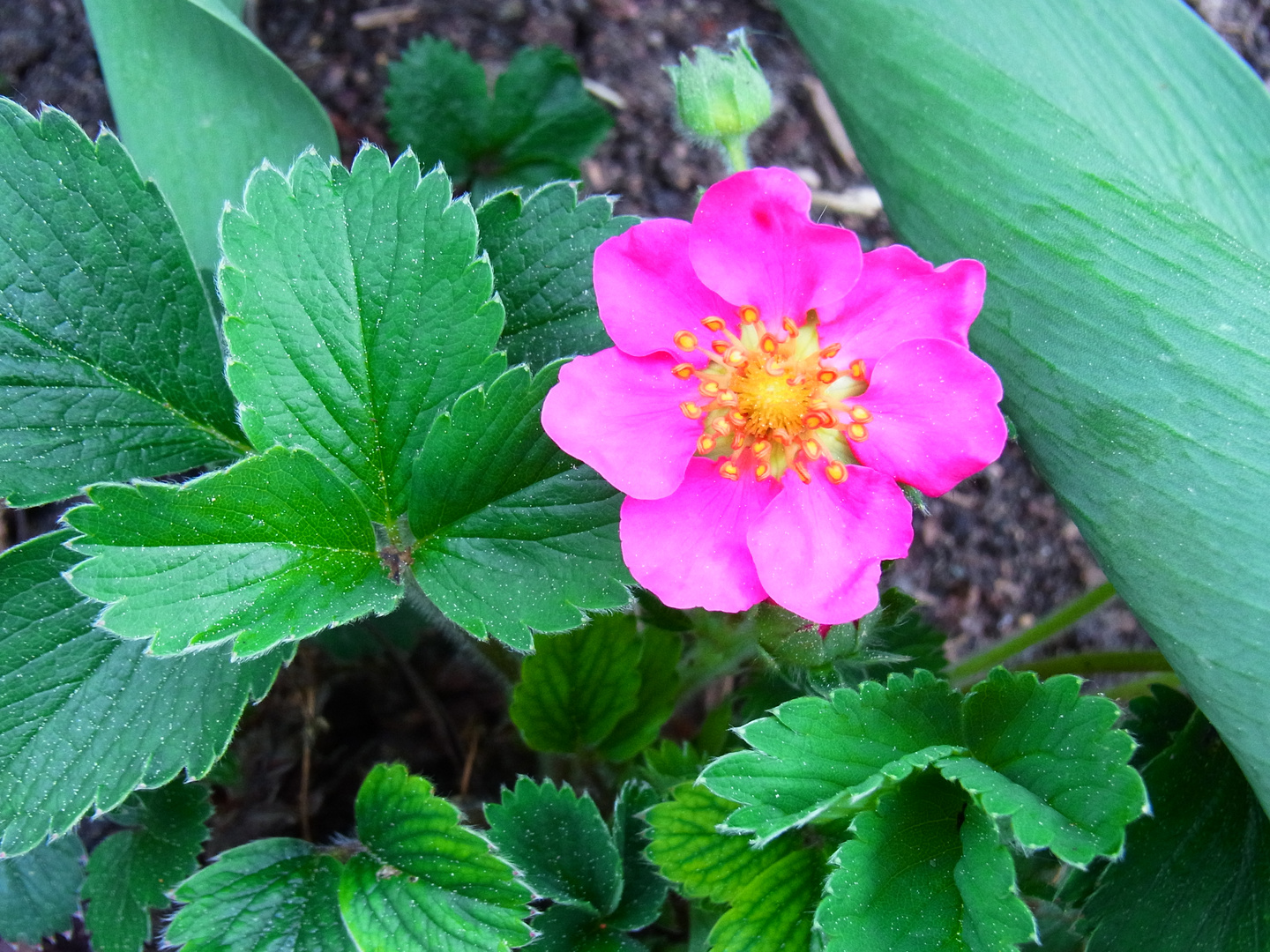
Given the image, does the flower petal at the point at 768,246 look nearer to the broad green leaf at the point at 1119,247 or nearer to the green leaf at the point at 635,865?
the broad green leaf at the point at 1119,247

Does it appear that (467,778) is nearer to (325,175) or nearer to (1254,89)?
(325,175)

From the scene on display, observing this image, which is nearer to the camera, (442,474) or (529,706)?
(442,474)

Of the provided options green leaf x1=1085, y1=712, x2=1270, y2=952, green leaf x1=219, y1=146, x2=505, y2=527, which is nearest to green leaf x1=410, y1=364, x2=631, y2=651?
green leaf x1=219, y1=146, x2=505, y2=527

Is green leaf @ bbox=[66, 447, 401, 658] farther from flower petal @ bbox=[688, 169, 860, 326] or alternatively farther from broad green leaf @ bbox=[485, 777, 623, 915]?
flower petal @ bbox=[688, 169, 860, 326]

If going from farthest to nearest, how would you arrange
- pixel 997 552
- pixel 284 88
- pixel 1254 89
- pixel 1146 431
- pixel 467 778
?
pixel 997 552, pixel 467 778, pixel 284 88, pixel 1254 89, pixel 1146 431

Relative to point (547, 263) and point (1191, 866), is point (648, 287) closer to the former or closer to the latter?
point (547, 263)

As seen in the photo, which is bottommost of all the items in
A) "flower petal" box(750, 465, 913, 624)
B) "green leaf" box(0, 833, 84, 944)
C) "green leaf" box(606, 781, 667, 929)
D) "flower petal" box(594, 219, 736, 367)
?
"green leaf" box(0, 833, 84, 944)

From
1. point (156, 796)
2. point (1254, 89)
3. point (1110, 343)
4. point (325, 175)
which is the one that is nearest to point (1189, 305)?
point (1110, 343)

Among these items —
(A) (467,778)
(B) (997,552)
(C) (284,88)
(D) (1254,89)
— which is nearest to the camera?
(D) (1254,89)
